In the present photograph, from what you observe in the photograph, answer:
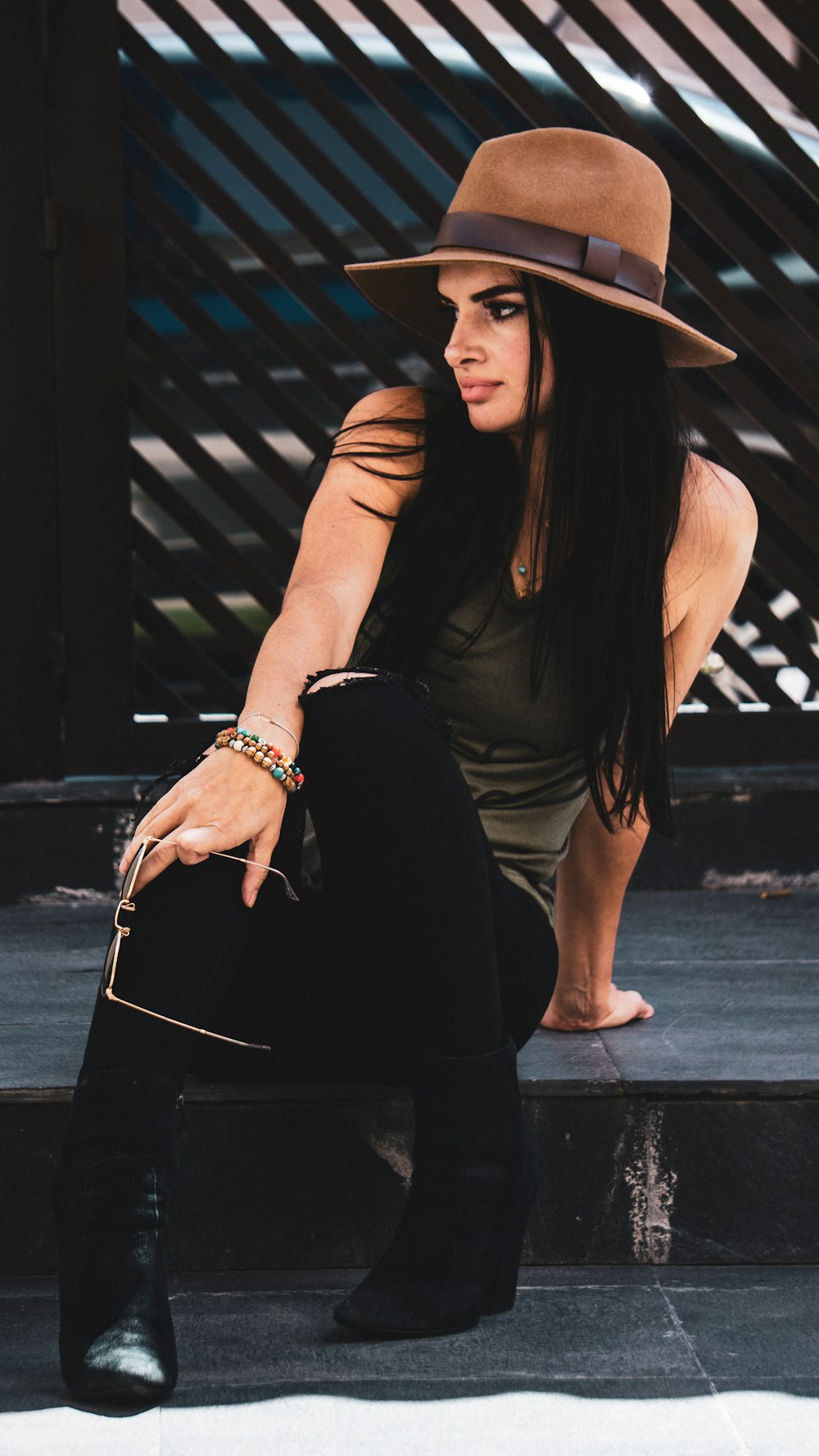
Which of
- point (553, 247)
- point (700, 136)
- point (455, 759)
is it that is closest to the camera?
point (455, 759)

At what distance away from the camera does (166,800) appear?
1.44 meters

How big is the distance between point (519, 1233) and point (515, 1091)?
0.15 metres

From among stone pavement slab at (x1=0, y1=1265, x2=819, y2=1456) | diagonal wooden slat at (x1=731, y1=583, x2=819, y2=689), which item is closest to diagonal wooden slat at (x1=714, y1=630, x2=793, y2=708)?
diagonal wooden slat at (x1=731, y1=583, x2=819, y2=689)

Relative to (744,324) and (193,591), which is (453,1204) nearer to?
(193,591)

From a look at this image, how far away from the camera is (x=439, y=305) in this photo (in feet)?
6.33

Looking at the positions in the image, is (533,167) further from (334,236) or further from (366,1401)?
(366,1401)

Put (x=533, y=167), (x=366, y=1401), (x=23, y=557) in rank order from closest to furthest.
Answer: (x=366, y=1401) < (x=533, y=167) < (x=23, y=557)

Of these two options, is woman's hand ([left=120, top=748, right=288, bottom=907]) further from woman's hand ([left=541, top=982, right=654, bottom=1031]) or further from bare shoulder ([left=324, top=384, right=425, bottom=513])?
woman's hand ([left=541, top=982, right=654, bottom=1031])

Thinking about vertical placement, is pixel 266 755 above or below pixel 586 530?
below

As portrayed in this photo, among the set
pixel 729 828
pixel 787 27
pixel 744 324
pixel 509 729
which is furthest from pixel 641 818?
pixel 787 27

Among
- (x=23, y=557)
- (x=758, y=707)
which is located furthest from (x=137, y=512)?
(x=758, y=707)

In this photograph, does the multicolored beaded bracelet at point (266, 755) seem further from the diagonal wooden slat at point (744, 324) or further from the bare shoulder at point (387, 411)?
the diagonal wooden slat at point (744, 324)

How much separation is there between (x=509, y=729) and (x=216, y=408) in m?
1.34

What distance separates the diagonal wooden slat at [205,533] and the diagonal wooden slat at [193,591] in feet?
0.19
